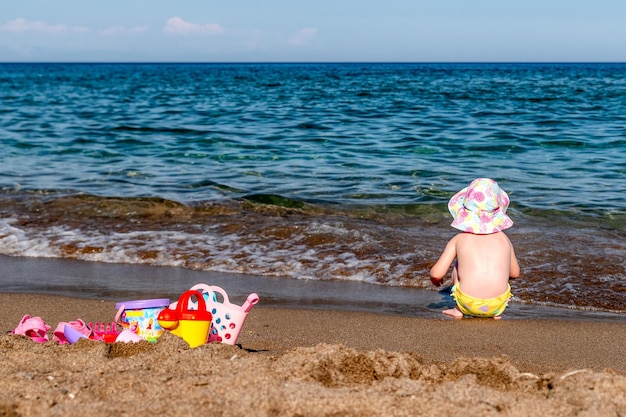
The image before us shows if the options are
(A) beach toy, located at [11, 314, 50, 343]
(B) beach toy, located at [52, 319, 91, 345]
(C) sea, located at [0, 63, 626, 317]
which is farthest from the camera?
(C) sea, located at [0, 63, 626, 317]

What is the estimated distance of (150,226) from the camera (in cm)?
768

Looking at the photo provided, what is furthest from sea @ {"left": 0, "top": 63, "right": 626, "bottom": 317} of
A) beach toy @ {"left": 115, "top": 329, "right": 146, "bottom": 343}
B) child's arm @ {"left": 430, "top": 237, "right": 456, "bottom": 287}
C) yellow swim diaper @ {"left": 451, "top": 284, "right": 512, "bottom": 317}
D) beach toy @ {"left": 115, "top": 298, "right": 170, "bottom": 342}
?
beach toy @ {"left": 115, "top": 329, "right": 146, "bottom": 343}

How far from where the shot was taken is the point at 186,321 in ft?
12.2

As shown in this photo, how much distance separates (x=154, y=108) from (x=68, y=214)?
43.5 ft

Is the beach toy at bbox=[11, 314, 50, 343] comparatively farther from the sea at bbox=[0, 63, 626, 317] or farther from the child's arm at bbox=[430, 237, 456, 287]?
the child's arm at bbox=[430, 237, 456, 287]

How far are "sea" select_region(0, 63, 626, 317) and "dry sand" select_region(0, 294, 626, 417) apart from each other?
141cm

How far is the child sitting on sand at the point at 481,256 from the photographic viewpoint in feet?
15.7

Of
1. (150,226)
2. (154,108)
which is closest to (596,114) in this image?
(154,108)

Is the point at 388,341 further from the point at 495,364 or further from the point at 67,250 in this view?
the point at 67,250

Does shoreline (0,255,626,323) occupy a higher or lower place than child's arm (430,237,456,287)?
lower

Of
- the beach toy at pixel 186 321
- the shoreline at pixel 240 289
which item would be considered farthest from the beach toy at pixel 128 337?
the shoreline at pixel 240 289

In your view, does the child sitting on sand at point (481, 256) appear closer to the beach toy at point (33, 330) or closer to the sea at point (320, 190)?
the sea at point (320, 190)

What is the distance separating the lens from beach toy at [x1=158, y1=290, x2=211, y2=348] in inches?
146

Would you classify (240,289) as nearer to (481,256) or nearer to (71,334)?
(481,256)
